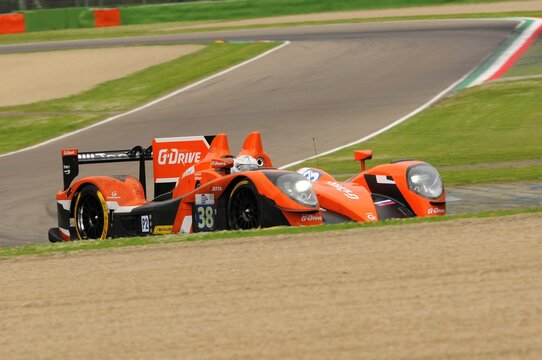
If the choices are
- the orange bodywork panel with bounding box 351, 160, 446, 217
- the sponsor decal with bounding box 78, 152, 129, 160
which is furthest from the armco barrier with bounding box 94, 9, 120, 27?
the orange bodywork panel with bounding box 351, 160, 446, 217

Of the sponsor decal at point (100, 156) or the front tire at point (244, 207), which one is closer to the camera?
the front tire at point (244, 207)

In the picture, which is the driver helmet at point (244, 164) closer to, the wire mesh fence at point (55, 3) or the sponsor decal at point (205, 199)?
the sponsor decal at point (205, 199)

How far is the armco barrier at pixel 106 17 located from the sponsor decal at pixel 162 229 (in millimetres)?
37921

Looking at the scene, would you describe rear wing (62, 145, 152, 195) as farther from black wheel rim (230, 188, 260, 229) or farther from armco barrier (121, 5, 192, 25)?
armco barrier (121, 5, 192, 25)

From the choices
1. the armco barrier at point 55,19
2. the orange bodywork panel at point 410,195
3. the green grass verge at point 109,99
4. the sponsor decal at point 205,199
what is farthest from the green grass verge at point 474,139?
the armco barrier at point 55,19

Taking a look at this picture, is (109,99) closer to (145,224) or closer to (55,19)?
(145,224)

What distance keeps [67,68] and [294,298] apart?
25.5 meters

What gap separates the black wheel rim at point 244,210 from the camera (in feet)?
29.7

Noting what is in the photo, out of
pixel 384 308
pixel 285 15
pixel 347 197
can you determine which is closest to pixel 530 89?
pixel 347 197

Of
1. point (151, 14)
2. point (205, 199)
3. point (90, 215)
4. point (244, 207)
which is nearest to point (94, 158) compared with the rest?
point (90, 215)

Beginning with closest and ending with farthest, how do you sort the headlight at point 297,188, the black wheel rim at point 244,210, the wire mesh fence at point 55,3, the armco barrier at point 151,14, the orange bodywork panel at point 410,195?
the headlight at point 297,188
the black wheel rim at point 244,210
the orange bodywork panel at point 410,195
the armco barrier at point 151,14
the wire mesh fence at point 55,3

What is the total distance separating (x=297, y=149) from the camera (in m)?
18.0

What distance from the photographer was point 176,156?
10.8 meters

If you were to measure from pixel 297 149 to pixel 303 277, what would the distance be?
11.4 metres
